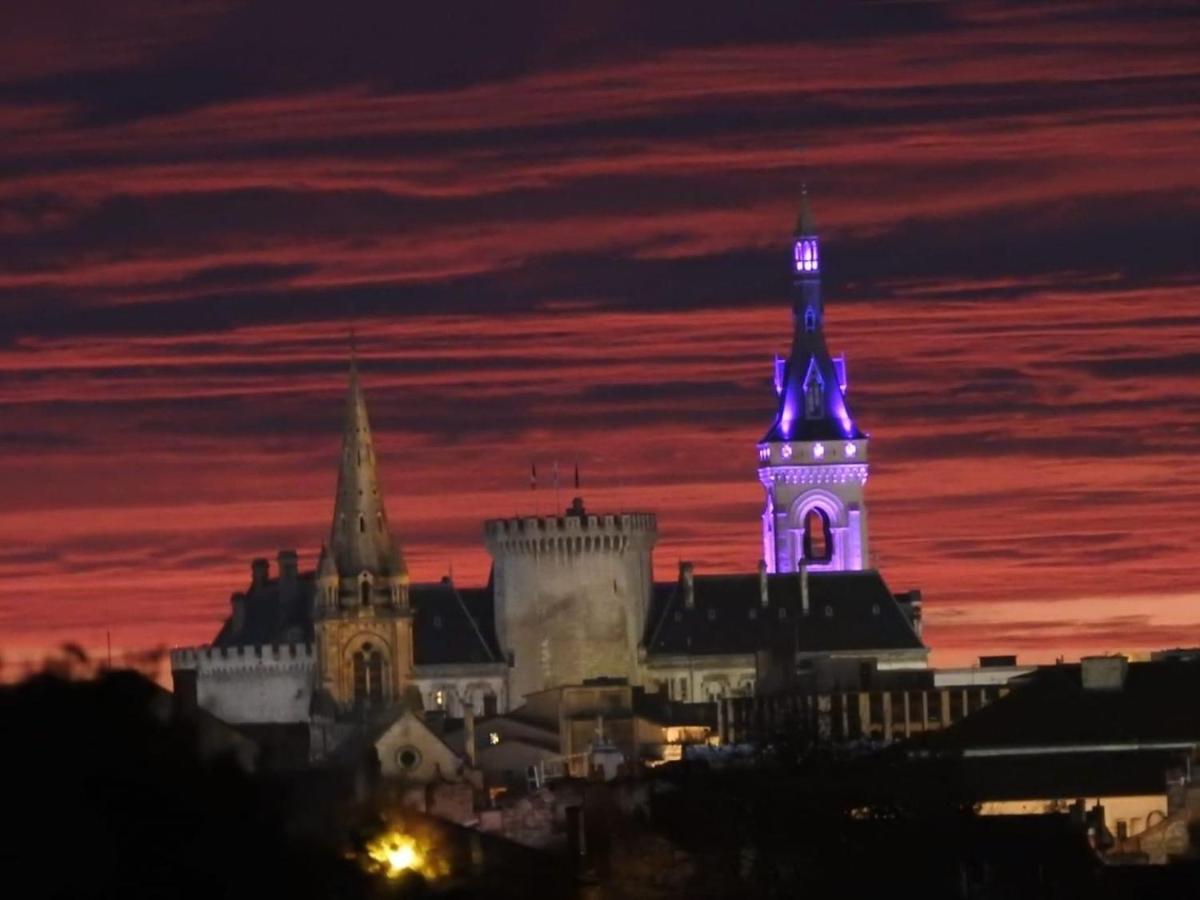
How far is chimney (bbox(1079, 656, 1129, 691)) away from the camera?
156125mm

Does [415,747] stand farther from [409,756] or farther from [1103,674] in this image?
[1103,674]

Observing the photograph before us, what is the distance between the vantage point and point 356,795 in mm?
61312

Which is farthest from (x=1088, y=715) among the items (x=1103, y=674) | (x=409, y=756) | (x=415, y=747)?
(x=415, y=747)

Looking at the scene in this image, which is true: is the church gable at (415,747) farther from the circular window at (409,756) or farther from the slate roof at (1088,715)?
the slate roof at (1088,715)

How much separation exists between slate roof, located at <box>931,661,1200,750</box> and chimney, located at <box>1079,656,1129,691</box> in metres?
0.21

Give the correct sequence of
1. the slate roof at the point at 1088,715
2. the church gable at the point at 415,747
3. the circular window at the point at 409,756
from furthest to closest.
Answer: the church gable at the point at 415,747
the circular window at the point at 409,756
the slate roof at the point at 1088,715

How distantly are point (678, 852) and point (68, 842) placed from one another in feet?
142

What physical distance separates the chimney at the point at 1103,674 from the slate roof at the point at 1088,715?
21 cm

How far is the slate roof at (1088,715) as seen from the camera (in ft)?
486

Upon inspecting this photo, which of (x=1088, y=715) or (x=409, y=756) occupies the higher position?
(x=409, y=756)

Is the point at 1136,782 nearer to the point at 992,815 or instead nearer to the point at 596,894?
the point at 992,815

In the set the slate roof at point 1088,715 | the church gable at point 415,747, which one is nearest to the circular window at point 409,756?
the church gable at point 415,747

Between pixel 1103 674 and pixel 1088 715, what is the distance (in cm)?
559

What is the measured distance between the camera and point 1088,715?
152 metres
